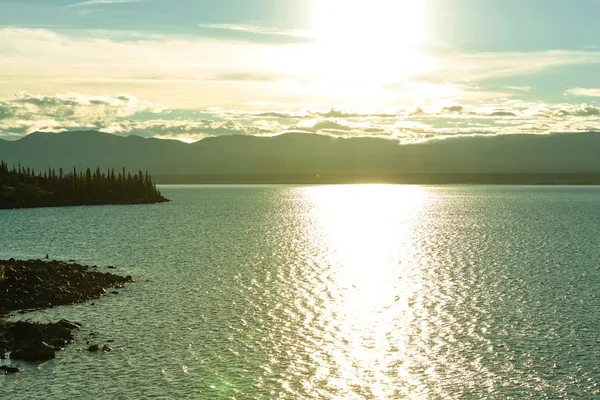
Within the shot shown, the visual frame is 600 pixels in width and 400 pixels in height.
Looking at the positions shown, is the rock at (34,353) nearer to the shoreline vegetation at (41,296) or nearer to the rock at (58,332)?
the shoreline vegetation at (41,296)

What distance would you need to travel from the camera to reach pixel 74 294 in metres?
58.2

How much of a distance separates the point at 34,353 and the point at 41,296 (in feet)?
56.2

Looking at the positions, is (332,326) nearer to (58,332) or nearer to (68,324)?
(68,324)

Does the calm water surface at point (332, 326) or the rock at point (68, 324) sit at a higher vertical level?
the rock at point (68, 324)

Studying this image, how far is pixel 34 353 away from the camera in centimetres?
4003

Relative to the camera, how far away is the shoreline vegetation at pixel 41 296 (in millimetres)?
41156

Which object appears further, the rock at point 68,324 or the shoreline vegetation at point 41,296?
the rock at point 68,324

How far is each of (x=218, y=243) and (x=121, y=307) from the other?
203ft

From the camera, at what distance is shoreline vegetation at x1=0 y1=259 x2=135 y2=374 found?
41156mm

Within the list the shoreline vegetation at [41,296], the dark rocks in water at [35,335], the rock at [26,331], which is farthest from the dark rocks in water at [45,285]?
the rock at [26,331]

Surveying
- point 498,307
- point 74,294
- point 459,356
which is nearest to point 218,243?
point 74,294

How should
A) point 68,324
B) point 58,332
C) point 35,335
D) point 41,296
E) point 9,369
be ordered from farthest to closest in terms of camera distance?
point 41,296
point 68,324
point 58,332
point 35,335
point 9,369

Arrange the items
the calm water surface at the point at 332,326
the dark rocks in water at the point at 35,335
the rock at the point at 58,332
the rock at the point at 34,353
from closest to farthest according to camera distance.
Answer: the calm water surface at the point at 332,326, the rock at the point at 34,353, the dark rocks in water at the point at 35,335, the rock at the point at 58,332

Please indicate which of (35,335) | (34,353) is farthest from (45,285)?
(34,353)
